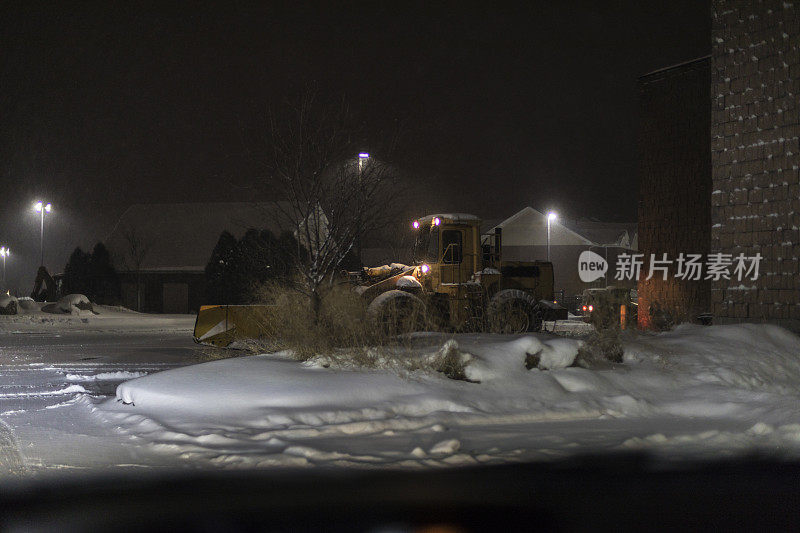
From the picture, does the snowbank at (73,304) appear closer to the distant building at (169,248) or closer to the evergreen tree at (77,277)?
the evergreen tree at (77,277)

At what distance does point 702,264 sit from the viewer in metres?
25.1

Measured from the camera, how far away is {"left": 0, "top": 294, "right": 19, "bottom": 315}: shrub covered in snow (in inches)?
1580

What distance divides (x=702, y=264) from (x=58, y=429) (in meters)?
20.6

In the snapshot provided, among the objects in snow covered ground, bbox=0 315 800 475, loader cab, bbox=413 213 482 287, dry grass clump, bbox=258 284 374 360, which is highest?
loader cab, bbox=413 213 482 287

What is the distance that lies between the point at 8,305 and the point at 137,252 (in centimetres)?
1886

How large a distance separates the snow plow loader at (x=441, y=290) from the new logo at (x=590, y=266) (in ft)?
135

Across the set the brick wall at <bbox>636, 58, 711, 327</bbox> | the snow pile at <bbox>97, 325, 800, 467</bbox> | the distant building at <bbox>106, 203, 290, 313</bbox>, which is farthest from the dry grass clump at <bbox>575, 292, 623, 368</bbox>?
the distant building at <bbox>106, 203, 290, 313</bbox>

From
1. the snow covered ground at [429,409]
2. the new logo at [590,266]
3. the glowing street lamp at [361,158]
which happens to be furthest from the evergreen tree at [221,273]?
the snow covered ground at [429,409]

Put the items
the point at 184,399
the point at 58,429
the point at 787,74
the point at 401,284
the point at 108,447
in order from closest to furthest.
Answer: the point at 108,447 < the point at 58,429 < the point at 184,399 < the point at 787,74 < the point at 401,284

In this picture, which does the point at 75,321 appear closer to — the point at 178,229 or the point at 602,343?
the point at 178,229

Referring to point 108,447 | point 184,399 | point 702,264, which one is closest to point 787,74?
point 702,264

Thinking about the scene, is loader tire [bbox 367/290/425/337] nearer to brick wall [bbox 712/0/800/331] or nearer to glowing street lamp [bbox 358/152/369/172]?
glowing street lamp [bbox 358/152/369/172]

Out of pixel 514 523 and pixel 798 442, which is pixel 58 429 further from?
pixel 798 442

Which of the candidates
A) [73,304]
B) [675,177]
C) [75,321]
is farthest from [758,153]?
[73,304]
